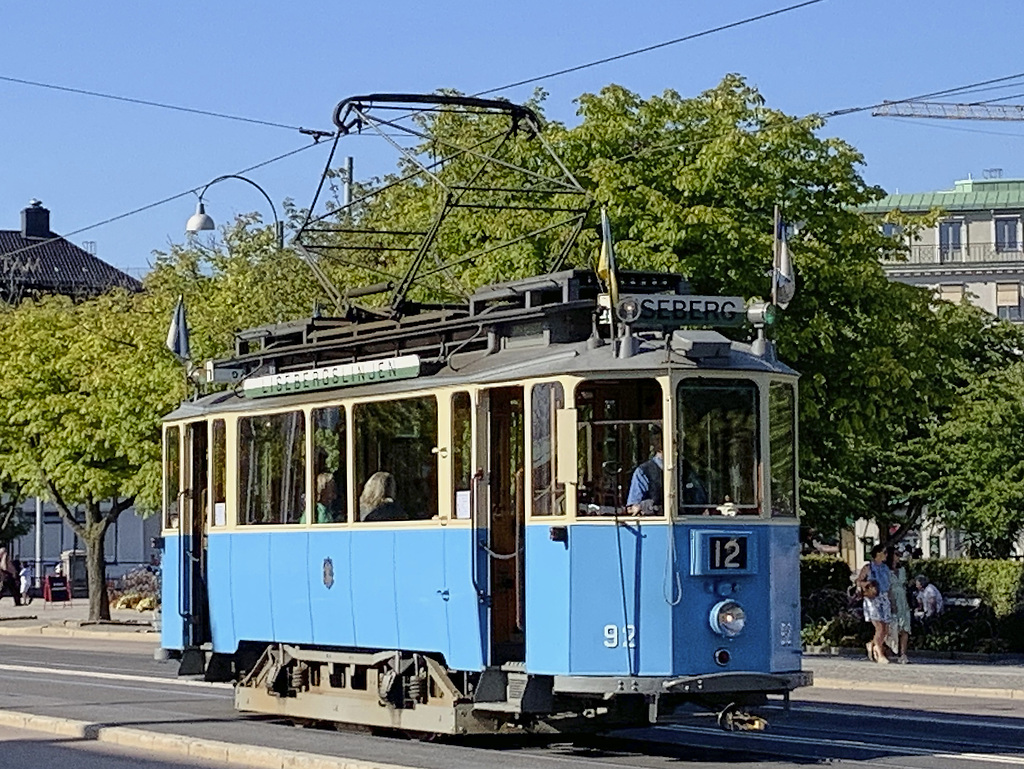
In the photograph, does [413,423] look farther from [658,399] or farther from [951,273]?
[951,273]

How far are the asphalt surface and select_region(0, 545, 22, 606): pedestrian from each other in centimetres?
2289

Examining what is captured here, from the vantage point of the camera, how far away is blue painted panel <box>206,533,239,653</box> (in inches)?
732

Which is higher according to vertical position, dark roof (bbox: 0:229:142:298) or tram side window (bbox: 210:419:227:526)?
dark roof (bbox: 0:229:142:298)

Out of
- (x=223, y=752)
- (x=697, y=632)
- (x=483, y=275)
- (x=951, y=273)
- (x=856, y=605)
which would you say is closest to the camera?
(x=697, y=632)

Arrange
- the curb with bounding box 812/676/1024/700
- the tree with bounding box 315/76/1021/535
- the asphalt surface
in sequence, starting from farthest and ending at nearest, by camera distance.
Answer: the tree with bounding box 315/76/1021/535
the curb with bounding box 812/676/1024/700
the asphalt surface

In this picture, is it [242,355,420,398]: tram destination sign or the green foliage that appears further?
the green foliage

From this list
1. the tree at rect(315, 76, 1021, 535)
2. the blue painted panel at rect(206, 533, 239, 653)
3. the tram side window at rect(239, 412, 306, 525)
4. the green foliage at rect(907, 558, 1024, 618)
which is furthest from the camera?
the green foliage at rect(907, 558, 1024, 618)

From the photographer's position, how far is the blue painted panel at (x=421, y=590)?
15.5 meters

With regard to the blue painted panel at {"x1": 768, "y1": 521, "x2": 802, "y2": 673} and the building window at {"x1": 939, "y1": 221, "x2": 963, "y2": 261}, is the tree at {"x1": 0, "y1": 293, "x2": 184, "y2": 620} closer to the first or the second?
the blue painted panel at {"x1": 768, "y1": 521, "x2": 802, "y2": 673}

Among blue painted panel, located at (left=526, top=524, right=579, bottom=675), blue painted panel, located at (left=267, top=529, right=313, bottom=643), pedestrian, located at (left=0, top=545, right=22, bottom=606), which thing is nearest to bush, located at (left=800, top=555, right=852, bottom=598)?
blue painted panel, located at (left=267, top=529, right=313, bottom=643)

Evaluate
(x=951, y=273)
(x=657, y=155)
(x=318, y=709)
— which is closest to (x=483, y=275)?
(x=657, y=155)

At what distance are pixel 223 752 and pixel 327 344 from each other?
12.9 feet

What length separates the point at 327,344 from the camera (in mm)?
17562

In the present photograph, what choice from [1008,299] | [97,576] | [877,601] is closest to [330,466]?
[877,601]
